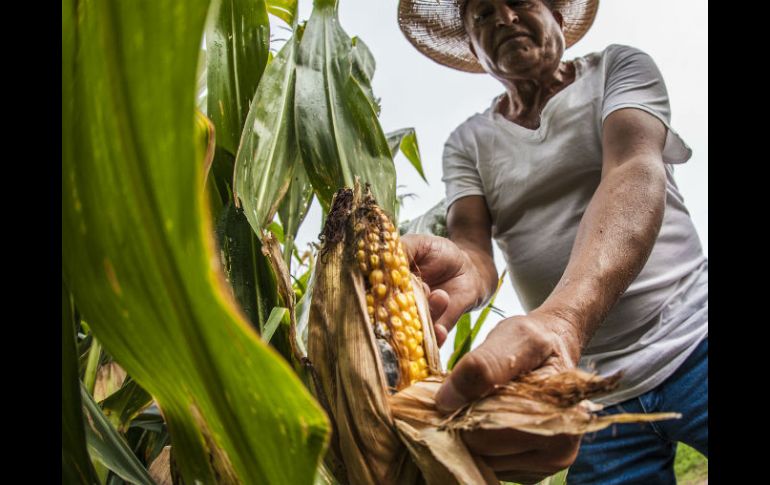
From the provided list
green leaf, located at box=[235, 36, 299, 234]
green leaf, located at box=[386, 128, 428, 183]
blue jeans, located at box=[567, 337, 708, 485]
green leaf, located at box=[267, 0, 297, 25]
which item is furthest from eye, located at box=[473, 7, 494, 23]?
blue jeans, located at box=[567, 337, 708, 485]

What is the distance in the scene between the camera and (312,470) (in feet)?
0.92

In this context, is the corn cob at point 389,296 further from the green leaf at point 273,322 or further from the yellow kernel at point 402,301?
the green leaf at point 273,322

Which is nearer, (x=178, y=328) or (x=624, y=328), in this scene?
(x=178, y=328)

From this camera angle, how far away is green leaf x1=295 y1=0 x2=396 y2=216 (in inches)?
22.7

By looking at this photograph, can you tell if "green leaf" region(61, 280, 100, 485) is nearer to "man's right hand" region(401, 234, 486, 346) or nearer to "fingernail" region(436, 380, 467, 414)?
"fingernail" region(436, 380, 467, 414)

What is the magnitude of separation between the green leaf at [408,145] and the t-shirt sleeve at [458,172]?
77 millimetres

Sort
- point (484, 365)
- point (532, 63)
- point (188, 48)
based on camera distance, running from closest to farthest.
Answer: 1. point (188, 48)
2. point (484, 365)
3. point (532, 63)

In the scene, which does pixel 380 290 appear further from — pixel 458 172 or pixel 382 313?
pixel 458 172

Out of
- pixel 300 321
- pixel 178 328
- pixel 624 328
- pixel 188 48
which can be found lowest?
pixel 624 328

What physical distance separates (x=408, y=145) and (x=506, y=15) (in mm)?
250

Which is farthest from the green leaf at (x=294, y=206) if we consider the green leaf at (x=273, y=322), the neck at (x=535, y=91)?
the neck at (x=535, y=91)

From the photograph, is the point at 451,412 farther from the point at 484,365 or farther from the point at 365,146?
the point at 365,146
